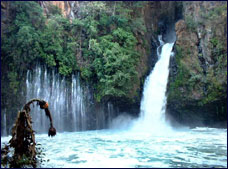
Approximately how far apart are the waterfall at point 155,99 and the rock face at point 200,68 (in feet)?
1.77

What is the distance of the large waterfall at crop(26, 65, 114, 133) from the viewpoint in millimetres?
16547

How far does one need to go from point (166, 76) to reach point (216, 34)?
4240 mm

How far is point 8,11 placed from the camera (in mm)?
16906

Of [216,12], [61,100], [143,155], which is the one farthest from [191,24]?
[143,155]

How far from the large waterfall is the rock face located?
5.84 m

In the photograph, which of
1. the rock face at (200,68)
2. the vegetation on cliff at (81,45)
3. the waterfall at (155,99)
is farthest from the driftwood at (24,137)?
the rock face at (200,68)

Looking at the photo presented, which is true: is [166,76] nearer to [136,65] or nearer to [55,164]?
[136,65]

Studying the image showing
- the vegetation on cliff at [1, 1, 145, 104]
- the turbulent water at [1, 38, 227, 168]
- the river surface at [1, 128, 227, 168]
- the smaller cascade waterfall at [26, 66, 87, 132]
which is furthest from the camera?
the smaller cascade waterfall at [26, 66, 87, 132]

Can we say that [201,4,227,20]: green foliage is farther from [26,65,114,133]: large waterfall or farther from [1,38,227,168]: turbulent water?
[26,65,114,133]: large waterfall

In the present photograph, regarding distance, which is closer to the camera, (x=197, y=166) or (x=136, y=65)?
(x=197, y=166)

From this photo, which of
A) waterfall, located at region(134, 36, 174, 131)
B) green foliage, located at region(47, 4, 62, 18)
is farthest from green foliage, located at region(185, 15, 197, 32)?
green foliage, located at region(47, 4, 62, 18)

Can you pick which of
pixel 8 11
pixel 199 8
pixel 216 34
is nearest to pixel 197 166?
pixel 216 34

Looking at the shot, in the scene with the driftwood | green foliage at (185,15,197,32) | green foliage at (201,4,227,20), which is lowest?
the driftwood

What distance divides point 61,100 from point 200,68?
9.54 meters
